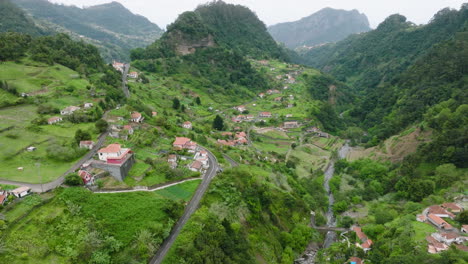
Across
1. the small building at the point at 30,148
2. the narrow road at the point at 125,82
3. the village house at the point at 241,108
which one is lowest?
the village house at the point at 241,108

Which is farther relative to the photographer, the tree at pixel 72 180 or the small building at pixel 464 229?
the small building at pixel 464 229

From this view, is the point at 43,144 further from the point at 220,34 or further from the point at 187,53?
the point at 220,34

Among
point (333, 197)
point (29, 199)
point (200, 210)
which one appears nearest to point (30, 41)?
point (29, 199)

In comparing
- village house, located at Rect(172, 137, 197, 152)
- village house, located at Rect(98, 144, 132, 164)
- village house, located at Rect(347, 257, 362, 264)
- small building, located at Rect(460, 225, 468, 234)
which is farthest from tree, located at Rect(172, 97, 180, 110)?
small building, located at Rect(460, 225, 468, 234)

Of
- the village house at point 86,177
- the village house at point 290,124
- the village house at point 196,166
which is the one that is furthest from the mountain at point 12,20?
the village house at point 196,166

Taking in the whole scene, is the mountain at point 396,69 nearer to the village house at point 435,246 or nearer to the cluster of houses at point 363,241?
the cluster of houses at point 363,241

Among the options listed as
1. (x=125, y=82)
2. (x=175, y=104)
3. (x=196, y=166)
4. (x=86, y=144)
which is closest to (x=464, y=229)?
(x=196, y=166)
